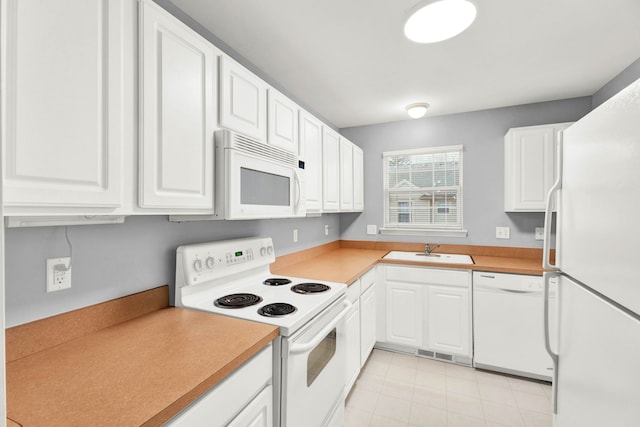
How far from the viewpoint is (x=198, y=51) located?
4.12ft

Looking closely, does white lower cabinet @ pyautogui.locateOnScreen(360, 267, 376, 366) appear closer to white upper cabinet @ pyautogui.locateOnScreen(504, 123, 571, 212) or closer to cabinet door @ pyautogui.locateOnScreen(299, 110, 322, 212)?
cabinet door @ pyautogui.locateOnScreen(299, 110, 322, 212)

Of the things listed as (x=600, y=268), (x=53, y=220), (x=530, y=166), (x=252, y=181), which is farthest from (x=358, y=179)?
(x=53, y=220)

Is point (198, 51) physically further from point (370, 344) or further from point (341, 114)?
point (370, 344)

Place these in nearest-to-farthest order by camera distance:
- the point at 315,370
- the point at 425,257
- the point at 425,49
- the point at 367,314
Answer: the point at 315,370 → the point at 425,49 → the point at 367,314 → the point at 425,257

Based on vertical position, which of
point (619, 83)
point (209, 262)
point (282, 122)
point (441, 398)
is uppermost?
point (619, 83)

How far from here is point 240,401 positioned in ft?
3.26

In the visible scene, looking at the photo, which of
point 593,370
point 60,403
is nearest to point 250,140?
point 60,403

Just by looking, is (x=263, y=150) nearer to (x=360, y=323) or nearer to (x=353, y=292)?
(x=353, y=292)

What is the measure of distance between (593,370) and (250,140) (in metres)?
1.65

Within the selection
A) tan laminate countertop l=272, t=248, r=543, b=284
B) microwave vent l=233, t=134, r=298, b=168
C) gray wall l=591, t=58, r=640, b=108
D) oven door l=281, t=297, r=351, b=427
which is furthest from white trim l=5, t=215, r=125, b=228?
gray wall l=591, t=58, r=640, b=108

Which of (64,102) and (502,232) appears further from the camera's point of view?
(502,232)

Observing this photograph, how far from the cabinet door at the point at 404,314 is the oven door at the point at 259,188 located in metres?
1.39

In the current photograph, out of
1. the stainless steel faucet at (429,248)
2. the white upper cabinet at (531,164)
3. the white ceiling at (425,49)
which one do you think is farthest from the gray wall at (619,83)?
the stainless steel faucet at (429,248)

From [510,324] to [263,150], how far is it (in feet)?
7.85
